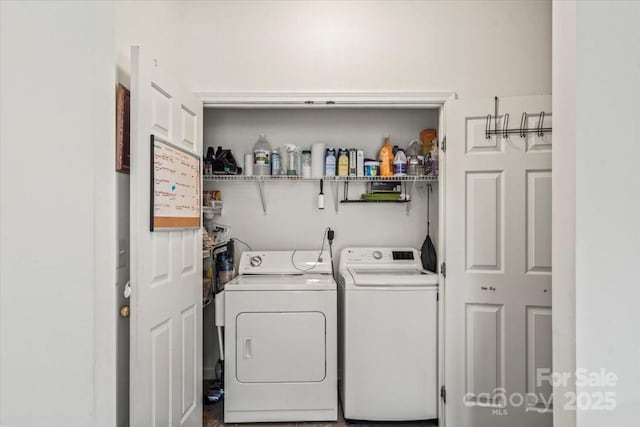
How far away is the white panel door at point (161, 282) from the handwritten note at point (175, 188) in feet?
0.15

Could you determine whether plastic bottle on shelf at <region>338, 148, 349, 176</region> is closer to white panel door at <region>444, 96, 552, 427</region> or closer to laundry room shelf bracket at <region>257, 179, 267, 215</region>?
laundry room shelf bracket at <region>257, 179, 267, 215</region>

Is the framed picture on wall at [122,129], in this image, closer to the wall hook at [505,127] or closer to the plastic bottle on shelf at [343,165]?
the plastic bottle on shelf at [343,165]

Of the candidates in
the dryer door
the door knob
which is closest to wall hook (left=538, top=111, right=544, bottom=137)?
the dryer door

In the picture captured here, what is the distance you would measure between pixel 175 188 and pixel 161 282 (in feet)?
1.48

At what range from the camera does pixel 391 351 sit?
2186 millimetres

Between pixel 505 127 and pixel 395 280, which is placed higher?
pixel 505 127

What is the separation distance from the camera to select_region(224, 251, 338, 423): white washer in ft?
7.11

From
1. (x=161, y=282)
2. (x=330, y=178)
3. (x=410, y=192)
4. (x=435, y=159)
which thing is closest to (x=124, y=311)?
(x=161, y=282)

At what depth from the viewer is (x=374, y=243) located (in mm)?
2850

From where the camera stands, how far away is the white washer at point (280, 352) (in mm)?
2168
